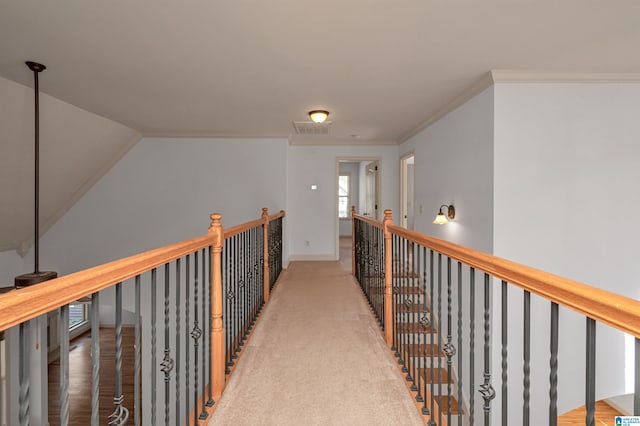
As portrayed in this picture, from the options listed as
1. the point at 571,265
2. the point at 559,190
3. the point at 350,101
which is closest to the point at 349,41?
the point at 350,101

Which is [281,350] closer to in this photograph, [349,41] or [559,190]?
[349,41]

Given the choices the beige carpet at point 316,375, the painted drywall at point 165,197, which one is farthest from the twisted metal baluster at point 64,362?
the painted drywall at point 165,197

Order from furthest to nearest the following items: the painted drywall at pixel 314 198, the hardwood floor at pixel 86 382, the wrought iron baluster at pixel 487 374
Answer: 1. the painted drywall at pixel 314 198
2. the hardwood floor at pixel 86 382
3. the wrought iron baluster at pixel 487 374

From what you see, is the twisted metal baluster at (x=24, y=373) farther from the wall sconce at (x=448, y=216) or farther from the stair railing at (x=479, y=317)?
the wall sconce at (x=448, y=216)

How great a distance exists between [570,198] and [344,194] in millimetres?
7410

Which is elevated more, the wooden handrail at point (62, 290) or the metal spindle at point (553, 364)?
the wooden handrail at point (62, 290)

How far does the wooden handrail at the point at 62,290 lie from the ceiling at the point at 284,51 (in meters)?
1.86

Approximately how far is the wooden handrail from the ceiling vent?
14.0 ft

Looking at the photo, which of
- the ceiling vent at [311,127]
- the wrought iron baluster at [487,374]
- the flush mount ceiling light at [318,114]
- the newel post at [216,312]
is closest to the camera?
the wrought iron baluster at [487,374]

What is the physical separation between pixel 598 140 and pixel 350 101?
2626 millimetres

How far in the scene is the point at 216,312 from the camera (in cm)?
216

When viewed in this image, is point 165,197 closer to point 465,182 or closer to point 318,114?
point 318,114

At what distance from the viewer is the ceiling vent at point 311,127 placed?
529 cm

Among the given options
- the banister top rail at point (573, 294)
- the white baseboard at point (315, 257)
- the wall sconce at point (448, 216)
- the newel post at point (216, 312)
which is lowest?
the white baseboard at point (315, 257)
